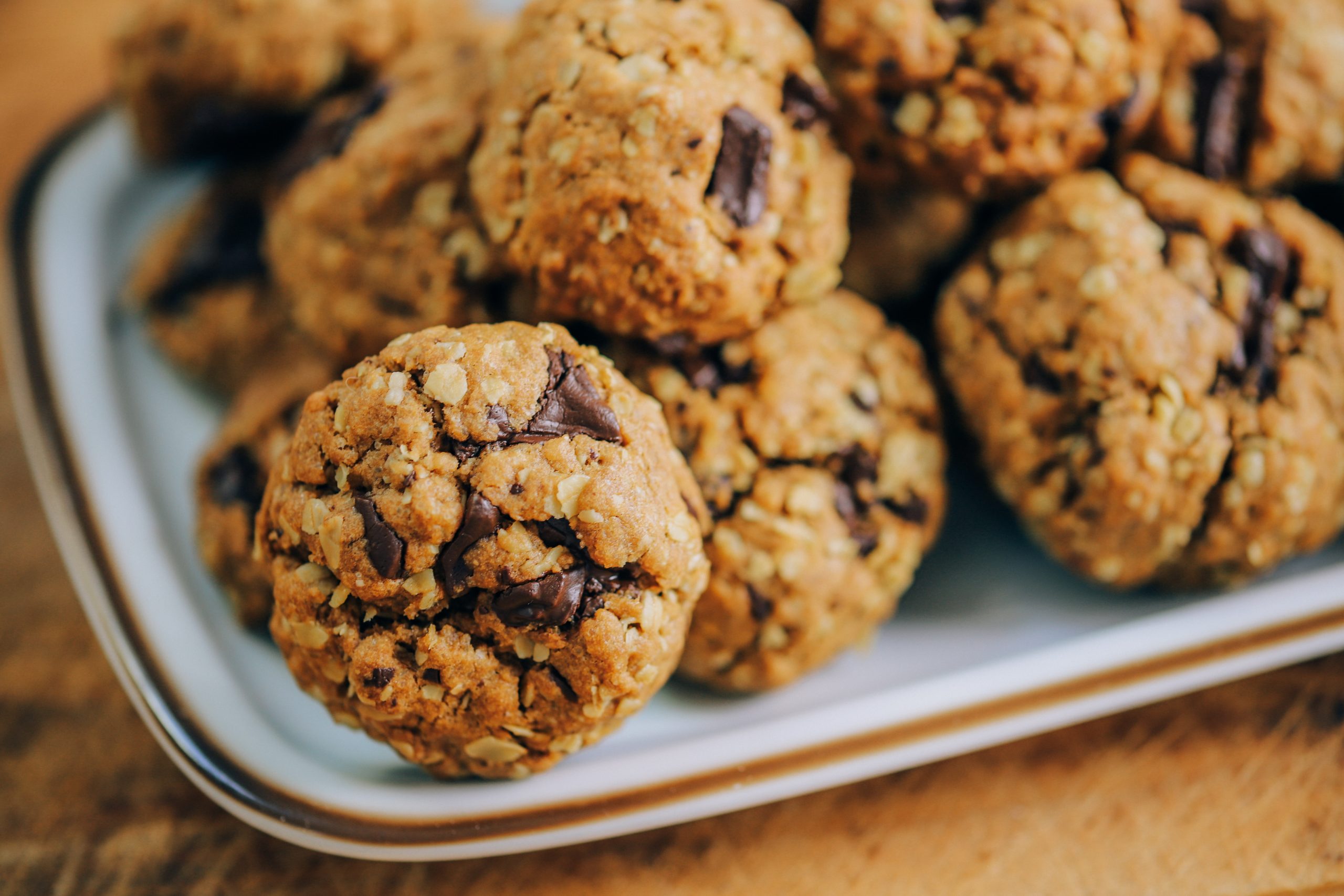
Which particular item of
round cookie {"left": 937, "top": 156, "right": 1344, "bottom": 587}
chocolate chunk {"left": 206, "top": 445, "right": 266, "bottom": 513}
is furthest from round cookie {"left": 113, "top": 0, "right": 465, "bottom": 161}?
round cookie {"left": 937, "top": 156, "right": 1344, "bottom": 587}

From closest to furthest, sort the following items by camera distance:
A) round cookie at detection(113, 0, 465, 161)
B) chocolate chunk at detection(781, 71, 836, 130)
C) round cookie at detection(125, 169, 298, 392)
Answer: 1. chocolate chunk at detection(781, 71, 836, 130)
2. round cookie at detection(113, 0, 465, 161)
3. round cookie at detection(125, 169, 298, 392)

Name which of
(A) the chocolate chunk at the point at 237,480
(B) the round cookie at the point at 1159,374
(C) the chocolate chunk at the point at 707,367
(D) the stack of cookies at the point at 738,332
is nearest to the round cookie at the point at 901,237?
(D) the stack of cookies at the point at 738,332

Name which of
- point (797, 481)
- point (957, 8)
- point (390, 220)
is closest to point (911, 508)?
point (797, 481)

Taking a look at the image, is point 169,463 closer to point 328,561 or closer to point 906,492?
point 328,561

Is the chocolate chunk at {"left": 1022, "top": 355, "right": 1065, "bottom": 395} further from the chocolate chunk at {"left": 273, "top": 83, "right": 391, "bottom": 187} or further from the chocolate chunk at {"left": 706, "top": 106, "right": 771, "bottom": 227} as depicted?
the chocolate chunk at {"left": 273, "top": 83, "right": 391, "bottom": 187}

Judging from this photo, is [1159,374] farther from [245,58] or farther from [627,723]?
[245,58]

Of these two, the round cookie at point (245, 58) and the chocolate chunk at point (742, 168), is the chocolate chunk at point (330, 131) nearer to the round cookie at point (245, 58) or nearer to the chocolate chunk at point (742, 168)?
the round cookie at point (245, 58)

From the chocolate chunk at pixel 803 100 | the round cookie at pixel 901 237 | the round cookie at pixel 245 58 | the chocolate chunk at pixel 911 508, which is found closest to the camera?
the chocolate chunk at pixel 803 100
